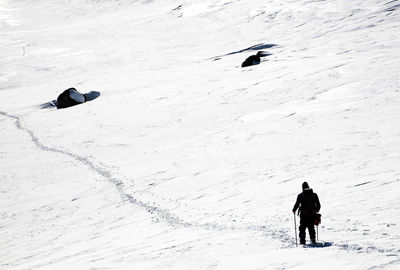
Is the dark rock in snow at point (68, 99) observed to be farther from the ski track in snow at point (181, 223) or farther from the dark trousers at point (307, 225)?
the dark trousers at point (307, 225)

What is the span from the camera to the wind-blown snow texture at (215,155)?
1097cm

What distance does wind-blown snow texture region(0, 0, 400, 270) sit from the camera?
11.0 m

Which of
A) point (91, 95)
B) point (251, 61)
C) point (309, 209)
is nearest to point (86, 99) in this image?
point (91, 95)

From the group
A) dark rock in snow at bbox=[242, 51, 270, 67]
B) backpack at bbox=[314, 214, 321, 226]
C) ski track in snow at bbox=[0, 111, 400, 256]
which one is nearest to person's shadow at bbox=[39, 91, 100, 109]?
dark rock in snow at bbox=[242, 51, 270, 67]

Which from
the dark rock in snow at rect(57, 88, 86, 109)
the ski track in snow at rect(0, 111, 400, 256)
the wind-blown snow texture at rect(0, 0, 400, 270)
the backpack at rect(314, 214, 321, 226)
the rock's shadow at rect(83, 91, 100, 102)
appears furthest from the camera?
the rock's shadow at rect(83, 91, 100, 102)

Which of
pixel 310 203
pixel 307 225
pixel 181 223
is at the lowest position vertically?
pixel 181 223

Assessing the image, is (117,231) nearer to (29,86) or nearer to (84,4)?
(29,86)

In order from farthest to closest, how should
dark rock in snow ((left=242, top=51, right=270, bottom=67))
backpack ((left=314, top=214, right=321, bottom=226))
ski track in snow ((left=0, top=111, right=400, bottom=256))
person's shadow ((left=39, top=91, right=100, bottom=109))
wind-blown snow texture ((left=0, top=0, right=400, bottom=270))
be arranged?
dark rock in snow ((left=242, top=51, right=270, bottom=67)) → person's shadow ((left=39, top=91, right=100, bottom=109)) → wind-blown snow texture ((left=0, top=0, right=400, bottom=270)) → backpack ((left=314, top=214, right=321, bottom=226)) → ski track in snow ((left=0, top=111, right=400, bottom=256))

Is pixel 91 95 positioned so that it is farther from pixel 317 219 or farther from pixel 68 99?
pixel 317 219

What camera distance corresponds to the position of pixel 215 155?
68.0 feet

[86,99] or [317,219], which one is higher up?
[317,219]

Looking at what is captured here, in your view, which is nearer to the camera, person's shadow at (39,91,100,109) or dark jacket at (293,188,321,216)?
dark jacket at (293,188,321,216)

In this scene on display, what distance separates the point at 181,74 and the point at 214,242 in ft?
107

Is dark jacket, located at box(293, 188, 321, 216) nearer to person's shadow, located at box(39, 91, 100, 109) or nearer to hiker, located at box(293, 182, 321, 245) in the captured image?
hiker, located at box(293, 182, 321, 245)
